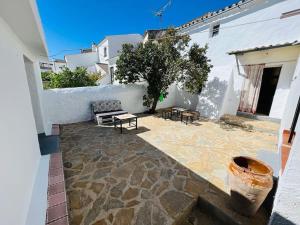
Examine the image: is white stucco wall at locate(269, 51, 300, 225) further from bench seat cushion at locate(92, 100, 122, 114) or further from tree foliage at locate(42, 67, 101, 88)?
tree foliage at locate(42, 67, 101, 88)

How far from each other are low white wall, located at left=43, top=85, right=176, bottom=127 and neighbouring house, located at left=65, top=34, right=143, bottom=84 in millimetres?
8817

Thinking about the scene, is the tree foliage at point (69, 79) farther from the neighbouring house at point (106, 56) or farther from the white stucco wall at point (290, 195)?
the white stucco wall at point (290, 195)

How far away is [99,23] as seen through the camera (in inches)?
762

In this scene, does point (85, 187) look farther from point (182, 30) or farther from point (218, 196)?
point (182, 30)

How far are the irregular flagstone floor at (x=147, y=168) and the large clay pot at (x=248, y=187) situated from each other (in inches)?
12.3

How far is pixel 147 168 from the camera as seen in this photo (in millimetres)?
3770

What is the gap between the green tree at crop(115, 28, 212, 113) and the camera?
7.42 m

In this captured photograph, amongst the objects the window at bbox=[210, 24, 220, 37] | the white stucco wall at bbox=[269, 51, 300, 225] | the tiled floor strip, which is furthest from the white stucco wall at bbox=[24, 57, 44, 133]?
the window at bbox=[210, 24, 220, 37]

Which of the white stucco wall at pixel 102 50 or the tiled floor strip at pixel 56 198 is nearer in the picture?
the tiled floor strip at pixel 56 198

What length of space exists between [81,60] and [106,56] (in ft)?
19.6

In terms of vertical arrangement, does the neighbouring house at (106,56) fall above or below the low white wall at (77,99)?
above

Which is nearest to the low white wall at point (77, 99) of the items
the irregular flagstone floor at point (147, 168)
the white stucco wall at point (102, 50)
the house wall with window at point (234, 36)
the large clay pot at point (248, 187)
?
the irregular flagstone floor at point (147, 168)

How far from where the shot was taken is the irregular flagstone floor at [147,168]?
258 cm

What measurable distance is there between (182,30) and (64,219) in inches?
472
